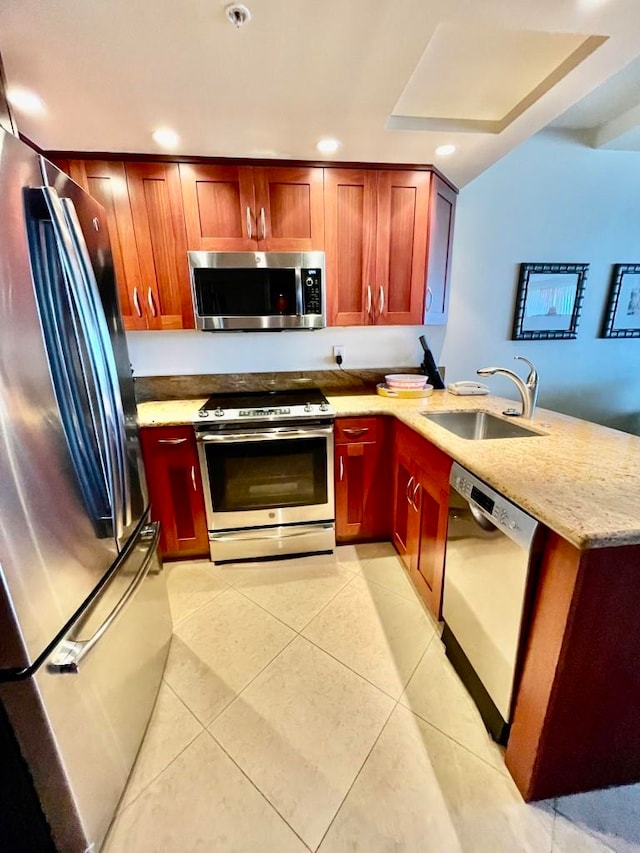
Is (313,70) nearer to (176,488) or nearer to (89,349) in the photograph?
(89,349)

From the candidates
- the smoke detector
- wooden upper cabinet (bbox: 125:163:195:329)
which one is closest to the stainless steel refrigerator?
the smoke detector

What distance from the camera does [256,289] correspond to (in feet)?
6.73

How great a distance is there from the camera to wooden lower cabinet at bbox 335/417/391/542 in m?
2.11

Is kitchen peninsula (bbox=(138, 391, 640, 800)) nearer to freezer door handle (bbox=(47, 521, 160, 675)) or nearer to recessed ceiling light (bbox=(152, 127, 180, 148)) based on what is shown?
freezer door handle (bbox=(47, 521, 160, 675))

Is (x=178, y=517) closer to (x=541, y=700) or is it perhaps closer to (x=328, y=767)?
(x=328, y=767)

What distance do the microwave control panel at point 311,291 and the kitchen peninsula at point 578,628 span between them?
1319 millimetres

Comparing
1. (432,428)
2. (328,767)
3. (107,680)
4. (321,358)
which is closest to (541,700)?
(328,767)

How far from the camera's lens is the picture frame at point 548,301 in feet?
8.80

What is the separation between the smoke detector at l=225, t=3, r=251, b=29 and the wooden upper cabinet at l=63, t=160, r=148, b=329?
1164 millimetres

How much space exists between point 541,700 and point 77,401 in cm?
149

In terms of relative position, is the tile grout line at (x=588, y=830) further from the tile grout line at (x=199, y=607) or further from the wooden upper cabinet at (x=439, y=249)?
the wooden upper cabinet at (x=439, y=249)

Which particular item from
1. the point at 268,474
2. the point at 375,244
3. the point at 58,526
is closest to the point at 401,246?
the point at 375,244

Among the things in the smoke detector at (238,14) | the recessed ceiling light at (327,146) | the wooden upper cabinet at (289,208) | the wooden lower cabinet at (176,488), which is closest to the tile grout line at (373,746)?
the wooden lower cabinet at (176,488)

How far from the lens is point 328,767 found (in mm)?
1152
